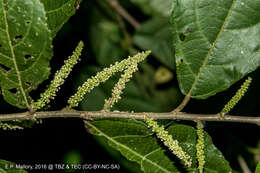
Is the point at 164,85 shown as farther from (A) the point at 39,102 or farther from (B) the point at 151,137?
(A) the point at 39,102

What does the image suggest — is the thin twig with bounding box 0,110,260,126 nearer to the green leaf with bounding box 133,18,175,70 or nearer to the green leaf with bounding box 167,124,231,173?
the green leaf with bounding box 167,124,231,173

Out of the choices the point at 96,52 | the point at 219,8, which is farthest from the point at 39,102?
the point at 96,52

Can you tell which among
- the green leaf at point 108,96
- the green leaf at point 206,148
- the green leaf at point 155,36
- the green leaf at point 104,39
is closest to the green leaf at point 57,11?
the green leaf at point 206,148

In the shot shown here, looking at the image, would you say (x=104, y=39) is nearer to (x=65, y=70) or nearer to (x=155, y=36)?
(x=155, y=36)

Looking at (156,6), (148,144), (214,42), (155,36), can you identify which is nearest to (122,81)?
(148,144)

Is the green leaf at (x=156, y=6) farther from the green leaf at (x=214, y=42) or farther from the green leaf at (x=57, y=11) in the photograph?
Result: the green leaf at (x=57, y=11)

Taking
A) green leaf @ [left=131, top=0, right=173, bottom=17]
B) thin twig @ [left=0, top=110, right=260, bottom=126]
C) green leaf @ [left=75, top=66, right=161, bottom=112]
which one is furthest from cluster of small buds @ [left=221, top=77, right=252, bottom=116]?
green leaf @ [left=131, top=0, right=173, bottom=17]
